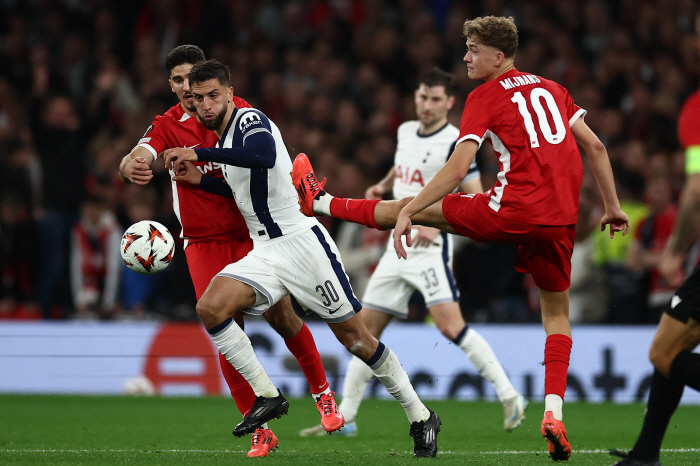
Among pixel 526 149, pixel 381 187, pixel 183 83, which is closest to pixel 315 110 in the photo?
pixel 381 187

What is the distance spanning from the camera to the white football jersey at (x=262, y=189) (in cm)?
566

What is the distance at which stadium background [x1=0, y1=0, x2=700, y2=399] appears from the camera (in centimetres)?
1098

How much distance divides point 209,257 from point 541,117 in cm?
231

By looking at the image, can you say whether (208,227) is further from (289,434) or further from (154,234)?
(289,434)

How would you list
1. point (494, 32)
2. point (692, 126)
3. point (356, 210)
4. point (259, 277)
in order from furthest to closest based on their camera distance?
point (356, 210) → point (259, 277) → point (494, 32) → point (692, 126)

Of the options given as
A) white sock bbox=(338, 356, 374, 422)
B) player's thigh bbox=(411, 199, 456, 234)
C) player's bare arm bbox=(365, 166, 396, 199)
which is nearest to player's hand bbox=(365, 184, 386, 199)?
player's bare arm bbox=(365, 166, 396, 199)

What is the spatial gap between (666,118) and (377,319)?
6.24 metres

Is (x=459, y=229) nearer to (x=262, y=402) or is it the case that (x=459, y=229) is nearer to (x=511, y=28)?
(x=511, y=28)

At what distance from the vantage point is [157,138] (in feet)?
19.9

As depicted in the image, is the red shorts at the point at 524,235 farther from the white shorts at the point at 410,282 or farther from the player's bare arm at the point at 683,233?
the white shorts at the point at 410,282

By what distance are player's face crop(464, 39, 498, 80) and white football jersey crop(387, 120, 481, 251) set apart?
2.17m

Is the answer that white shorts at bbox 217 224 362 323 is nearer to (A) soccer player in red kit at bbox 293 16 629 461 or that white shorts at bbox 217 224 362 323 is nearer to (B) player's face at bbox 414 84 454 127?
(A) soccer player in red kit at bbox 293 16 629 461

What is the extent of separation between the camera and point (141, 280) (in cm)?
1159

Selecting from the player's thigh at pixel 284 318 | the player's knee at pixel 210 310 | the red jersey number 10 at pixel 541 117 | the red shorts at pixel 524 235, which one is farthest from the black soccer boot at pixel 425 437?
the red jersey number 10 at pixel 541 117
